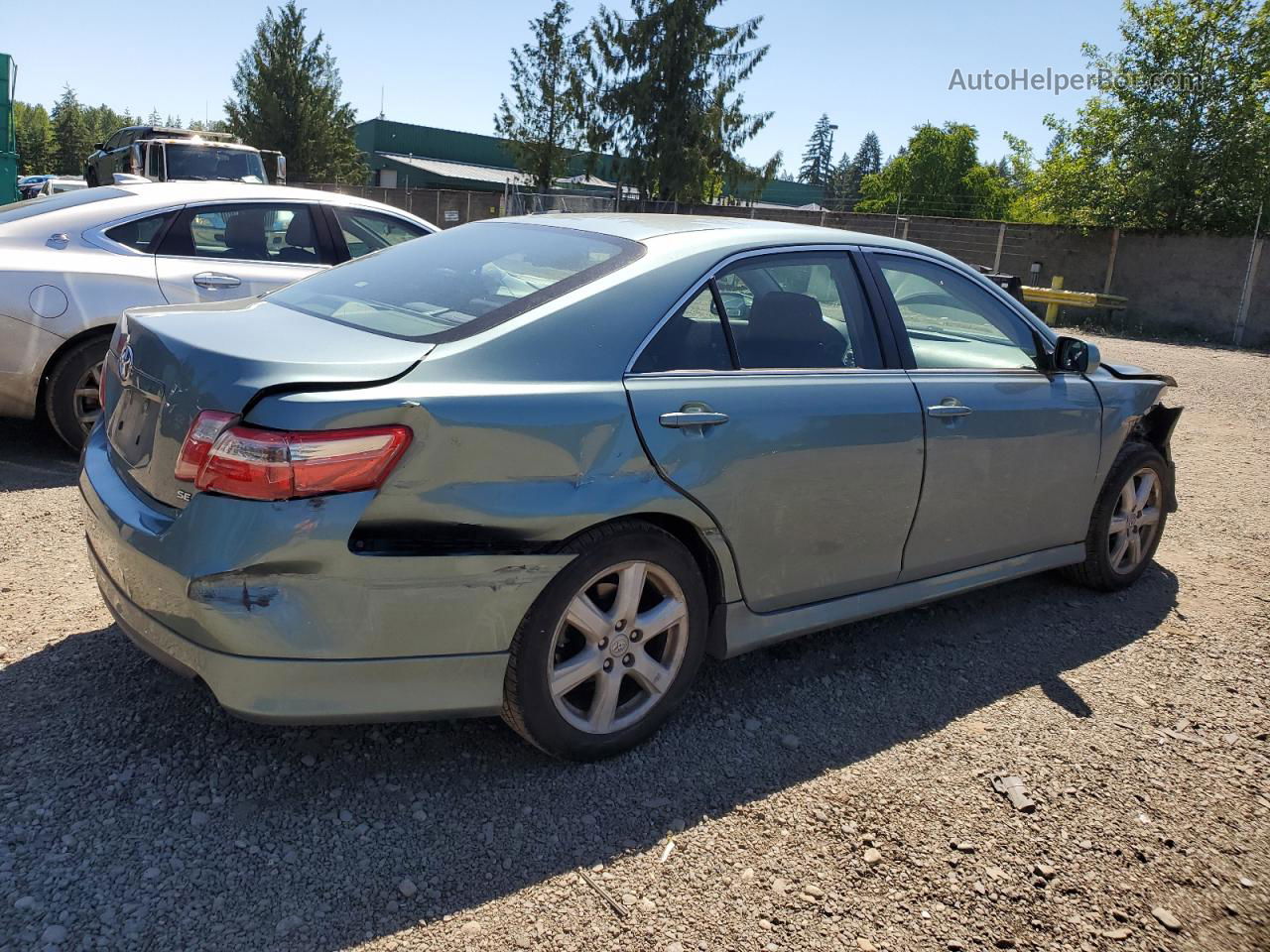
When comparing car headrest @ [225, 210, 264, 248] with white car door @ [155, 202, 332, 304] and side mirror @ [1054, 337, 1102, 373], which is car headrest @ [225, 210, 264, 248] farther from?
side mirror @ [1054, 337, 1102, 373]

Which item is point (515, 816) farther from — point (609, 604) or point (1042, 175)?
point (1042, 175)

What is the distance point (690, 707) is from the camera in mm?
3506

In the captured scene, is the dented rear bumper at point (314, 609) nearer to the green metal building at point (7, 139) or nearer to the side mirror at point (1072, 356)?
the side mirror at point (1072, 356)

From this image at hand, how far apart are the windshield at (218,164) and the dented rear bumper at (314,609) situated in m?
17.0

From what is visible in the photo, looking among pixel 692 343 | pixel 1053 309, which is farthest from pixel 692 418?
pixel 1053 309

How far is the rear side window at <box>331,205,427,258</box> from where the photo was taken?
665cm

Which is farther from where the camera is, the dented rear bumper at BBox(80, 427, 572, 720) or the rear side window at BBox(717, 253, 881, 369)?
the rear side window at BBox(717, 253, 881, 369)

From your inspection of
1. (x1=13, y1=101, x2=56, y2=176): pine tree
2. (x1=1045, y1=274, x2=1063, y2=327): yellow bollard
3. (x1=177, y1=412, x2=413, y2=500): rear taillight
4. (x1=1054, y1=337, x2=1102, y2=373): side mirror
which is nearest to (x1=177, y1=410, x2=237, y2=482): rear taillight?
(x1=177, y1=412, x2=413, y2=500): rear taillight

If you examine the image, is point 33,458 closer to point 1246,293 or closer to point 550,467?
point 550,467

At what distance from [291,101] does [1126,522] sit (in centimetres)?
4044

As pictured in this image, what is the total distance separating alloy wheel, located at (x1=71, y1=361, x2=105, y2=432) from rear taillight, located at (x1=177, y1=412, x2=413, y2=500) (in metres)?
3.68

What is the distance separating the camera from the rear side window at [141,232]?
232 inches

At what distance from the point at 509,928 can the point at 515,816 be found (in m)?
0.44

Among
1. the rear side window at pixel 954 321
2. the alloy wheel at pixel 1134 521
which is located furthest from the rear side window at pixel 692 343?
the alloy wheel at pixel 1134 521
